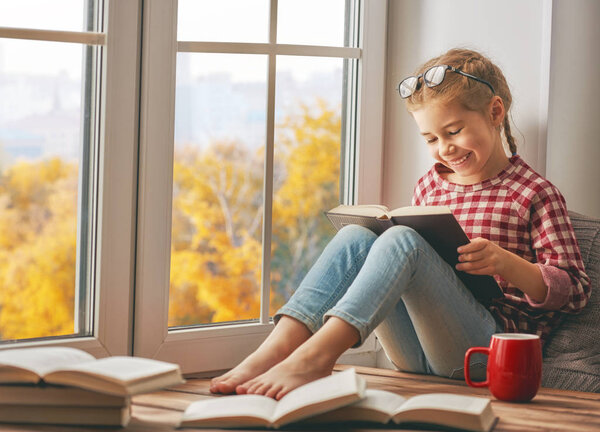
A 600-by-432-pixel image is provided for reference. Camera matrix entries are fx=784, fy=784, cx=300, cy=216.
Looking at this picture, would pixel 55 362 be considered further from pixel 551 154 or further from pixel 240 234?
pixel 551 154

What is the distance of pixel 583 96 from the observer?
6.28ft

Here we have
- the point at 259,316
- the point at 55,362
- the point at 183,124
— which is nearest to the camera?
the point at 55,362

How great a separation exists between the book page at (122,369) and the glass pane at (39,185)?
600 millimetres

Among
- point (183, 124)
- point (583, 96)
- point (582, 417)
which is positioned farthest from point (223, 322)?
point (583, 96)

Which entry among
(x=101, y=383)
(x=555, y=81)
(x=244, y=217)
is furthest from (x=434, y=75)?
(x=101, y=383)

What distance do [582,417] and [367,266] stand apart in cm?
47

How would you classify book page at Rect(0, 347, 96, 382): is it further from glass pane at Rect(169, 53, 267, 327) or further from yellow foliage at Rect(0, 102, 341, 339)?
glass pane at Rect(169, 53, 267, 327)

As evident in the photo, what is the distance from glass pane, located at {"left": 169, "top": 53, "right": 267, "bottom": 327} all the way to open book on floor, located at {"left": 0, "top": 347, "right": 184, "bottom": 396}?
2.28 feet

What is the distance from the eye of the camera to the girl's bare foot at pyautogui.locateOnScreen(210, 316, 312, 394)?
4.90ft

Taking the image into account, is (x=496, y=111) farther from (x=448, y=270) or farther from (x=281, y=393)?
(x=281, y=393)

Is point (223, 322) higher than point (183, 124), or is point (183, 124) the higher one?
point (183, 124)

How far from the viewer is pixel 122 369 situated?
1.15 m

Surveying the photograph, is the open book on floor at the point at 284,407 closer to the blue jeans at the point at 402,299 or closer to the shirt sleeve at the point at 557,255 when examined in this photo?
the blue jeans at the point at 402,299

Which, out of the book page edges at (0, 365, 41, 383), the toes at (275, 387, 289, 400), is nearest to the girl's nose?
the toes at (275, 387, 289, 400)
